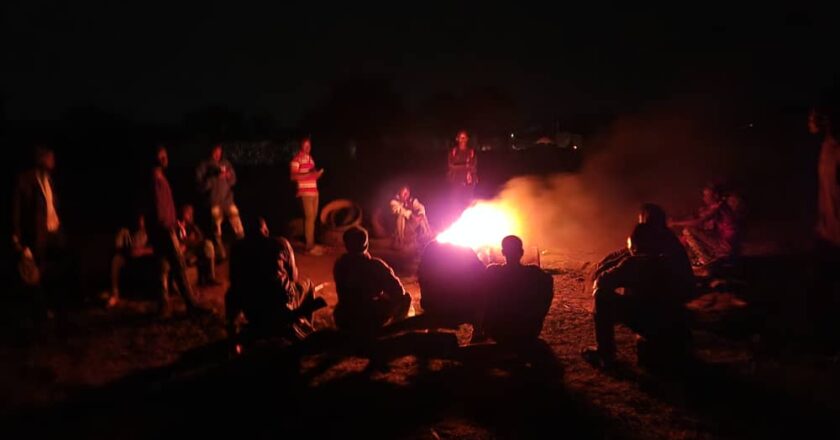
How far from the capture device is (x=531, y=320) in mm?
4984

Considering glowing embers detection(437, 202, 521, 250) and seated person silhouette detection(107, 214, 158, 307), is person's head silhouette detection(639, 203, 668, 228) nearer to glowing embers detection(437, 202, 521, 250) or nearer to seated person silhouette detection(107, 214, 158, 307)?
glowing embers detection(437, 202, 521, 250)

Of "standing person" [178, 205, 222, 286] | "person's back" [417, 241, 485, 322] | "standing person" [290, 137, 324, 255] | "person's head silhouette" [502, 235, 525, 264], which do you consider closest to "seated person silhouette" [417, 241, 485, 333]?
"person's back" [417, 241, 485, 322]

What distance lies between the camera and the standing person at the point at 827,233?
513 cm

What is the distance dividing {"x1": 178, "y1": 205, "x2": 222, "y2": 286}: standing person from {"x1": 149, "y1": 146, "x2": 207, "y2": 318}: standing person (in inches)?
46.8

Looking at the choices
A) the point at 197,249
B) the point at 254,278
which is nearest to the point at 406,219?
the point at 197,249

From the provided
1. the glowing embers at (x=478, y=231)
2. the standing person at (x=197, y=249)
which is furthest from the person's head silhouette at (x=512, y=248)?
the standing person at (x=197, y=249)

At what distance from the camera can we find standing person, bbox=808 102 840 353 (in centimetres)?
513

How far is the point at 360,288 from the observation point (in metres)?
5.23

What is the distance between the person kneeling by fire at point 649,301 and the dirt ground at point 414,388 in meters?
0.24

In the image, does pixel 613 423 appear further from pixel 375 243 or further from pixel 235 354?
pixel 375 243

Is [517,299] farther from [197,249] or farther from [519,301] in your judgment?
[197,249]

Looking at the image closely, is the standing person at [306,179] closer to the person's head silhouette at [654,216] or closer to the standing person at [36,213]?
the standing person at [36,213]

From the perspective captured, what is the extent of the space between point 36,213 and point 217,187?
138 inches

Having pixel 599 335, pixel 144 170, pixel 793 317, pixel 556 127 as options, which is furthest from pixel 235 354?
pixel 556 127
